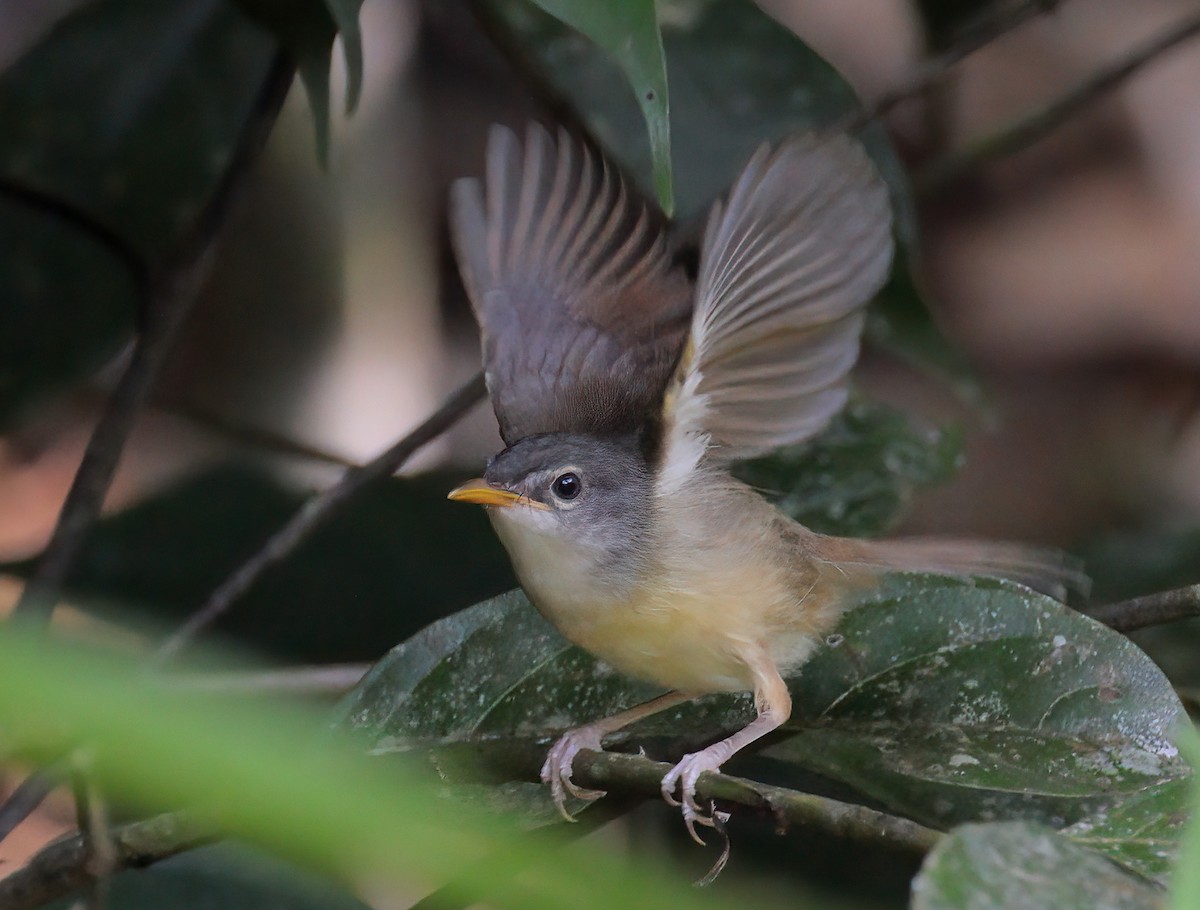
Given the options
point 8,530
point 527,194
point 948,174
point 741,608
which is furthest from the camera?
point 8,530

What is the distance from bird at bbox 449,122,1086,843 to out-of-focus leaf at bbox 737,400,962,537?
0.26 metres

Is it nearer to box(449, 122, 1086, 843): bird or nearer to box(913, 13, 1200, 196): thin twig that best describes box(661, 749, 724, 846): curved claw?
box(449, 122, 1086, 843): bird

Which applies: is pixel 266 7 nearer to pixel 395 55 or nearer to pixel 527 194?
pixel 527 194

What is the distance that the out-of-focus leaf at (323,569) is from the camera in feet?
9.02

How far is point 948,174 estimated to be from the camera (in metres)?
3.20

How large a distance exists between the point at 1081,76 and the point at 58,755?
4685mm

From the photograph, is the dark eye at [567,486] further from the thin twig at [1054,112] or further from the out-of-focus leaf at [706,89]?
the thin twig at [1054,112]

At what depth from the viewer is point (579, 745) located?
1728 millimetres

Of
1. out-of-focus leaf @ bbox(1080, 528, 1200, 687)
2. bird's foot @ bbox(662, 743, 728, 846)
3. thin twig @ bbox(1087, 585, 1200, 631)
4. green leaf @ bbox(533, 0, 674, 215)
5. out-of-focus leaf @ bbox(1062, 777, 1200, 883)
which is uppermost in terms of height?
green leaf @ bbox(533, 0, 674, 215)

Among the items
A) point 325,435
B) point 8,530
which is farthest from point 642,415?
point 8,530

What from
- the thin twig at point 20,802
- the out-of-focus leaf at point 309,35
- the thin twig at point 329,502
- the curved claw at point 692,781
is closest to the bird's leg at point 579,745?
the curved claw at point 692,781

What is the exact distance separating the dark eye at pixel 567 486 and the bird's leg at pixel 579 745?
321 millimetres

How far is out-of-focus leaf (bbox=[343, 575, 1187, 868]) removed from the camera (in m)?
1.57

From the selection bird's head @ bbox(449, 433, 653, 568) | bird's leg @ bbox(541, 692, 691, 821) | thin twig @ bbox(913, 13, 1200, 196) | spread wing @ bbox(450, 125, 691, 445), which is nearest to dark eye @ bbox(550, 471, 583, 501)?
bird's head @ bbox(449, 433, 653, 568)
